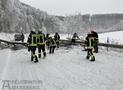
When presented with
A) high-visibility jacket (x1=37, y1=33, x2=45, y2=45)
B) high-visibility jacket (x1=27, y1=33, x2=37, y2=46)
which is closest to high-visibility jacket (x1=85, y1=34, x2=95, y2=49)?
high-visibility jacket (x1=37, y1=33, x2=45, y2=45)

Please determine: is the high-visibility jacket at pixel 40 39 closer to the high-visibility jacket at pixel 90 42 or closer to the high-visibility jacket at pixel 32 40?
the high-visibility jacket at pixel 32 40

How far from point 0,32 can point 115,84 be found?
200ft

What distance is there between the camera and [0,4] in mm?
61562

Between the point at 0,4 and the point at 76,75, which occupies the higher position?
the point at 0,4

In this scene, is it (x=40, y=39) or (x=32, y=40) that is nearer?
(x=32, y=40)

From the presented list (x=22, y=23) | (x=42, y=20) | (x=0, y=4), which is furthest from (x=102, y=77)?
(x=42, y=20)

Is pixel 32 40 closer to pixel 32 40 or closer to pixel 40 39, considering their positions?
pixel 32 40

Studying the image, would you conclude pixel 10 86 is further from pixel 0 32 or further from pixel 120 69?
pixel 0 32

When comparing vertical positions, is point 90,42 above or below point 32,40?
below

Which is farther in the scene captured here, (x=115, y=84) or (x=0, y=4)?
(x=0, y=4)

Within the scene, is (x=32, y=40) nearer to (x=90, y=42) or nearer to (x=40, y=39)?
(x=40, y=39)

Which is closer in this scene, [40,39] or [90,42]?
[90,42]

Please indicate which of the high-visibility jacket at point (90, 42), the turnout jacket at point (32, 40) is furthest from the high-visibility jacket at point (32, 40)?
the high-visibility jacket at point (90, 42)

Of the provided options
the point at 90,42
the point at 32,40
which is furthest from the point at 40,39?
the point at 90,42
